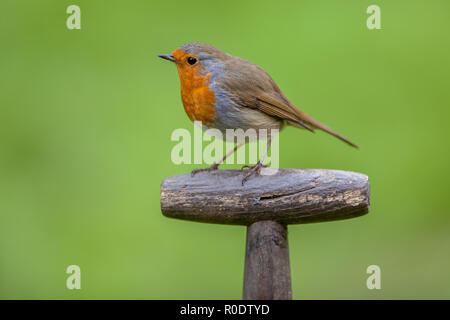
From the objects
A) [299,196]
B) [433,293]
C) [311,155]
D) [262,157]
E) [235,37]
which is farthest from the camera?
[235,37]

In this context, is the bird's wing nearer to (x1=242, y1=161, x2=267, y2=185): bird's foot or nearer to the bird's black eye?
the bird's black eye

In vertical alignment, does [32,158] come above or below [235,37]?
below

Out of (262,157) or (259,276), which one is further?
(262,157)

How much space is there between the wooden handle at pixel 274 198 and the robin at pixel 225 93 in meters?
0.36

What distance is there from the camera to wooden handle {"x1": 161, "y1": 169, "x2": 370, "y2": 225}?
338 cm

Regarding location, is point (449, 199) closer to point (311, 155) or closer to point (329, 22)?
point (311, 155)

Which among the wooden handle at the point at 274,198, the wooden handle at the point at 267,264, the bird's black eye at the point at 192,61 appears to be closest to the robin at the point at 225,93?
the bird's black eye at the point at 192,61

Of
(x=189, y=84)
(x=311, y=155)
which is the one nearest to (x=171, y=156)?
(x=311, y=155)

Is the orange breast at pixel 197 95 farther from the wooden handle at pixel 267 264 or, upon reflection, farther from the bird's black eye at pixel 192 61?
the wooden handle at pixel 267 264

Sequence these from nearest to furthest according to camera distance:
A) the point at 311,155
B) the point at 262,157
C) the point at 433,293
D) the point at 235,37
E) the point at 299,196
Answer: the point at 299,196 → the point at 262,157 → the point at 433,293 → the point at 311,155 → the point at 235,37

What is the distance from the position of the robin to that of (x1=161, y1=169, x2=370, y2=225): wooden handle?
0.36 metres

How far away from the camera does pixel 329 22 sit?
6707 millimetres

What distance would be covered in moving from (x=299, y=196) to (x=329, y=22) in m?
3.74

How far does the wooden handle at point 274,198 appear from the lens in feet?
11.1
